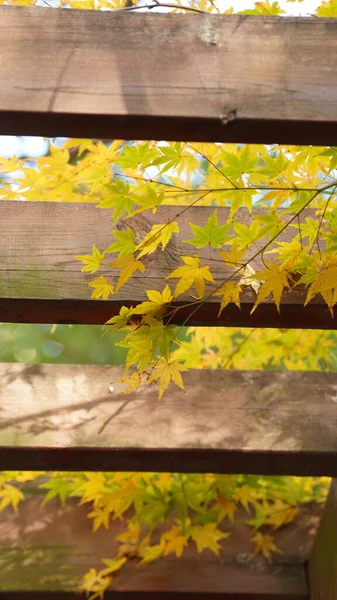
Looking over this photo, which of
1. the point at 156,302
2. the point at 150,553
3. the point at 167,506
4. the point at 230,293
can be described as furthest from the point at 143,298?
the point at 150,553

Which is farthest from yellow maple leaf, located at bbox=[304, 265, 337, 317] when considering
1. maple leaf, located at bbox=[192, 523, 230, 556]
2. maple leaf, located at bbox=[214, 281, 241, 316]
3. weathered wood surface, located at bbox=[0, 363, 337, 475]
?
maple leaf, located at bbox=[192, 523, 230, 556]

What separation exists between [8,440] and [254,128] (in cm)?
98

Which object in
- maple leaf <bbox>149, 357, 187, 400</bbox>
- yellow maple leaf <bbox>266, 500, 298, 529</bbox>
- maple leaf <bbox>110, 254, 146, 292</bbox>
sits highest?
maple leaf <bbox>110, 254, 146, 292</bbox>

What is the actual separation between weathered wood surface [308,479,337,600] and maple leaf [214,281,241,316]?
2.97ft

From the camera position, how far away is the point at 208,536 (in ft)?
6.44

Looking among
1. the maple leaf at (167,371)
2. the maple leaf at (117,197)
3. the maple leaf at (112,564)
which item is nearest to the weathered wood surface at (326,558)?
the maple leaf at (112,564)

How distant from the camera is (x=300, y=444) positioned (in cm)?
157

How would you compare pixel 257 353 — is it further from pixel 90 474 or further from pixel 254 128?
pixel 254 128

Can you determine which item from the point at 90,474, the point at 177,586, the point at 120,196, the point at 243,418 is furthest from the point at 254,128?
the point at 177,586

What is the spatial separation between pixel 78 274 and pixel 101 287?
0.33 ft

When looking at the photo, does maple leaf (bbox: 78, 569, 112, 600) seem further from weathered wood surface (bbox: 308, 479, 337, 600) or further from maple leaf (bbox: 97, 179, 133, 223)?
maple leaf (bbox: 97, 179, 133, 223)

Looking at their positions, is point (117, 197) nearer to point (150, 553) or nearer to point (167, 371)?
point (167, 371)

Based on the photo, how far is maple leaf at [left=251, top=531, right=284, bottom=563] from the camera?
6.58 ft

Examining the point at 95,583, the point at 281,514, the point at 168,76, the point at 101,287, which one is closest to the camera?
the point at 168,76
